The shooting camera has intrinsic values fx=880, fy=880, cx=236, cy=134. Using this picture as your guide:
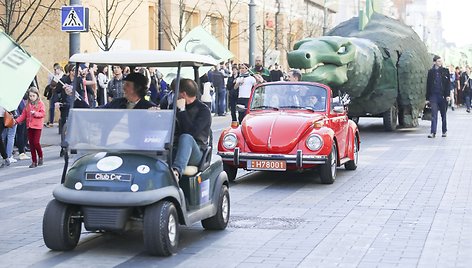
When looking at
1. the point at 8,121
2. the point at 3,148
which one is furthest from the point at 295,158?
the point at 3,148

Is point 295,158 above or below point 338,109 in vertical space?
below

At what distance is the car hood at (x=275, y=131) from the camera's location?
1251 cm

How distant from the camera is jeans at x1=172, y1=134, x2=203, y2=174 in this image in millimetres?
8156

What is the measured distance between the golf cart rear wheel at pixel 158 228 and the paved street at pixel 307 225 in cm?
10

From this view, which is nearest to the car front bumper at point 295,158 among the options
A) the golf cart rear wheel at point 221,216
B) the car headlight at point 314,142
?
the car headlight at point 314,142

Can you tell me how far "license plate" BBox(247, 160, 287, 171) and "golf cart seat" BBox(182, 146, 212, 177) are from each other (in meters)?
3.71

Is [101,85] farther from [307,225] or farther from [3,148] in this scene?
[307,225]

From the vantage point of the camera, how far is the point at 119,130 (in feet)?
26.9

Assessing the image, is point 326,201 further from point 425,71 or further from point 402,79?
point 425,71

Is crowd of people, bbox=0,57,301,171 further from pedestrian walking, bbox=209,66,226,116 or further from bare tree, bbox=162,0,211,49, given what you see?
bare tree, bbox=162,0,211,49

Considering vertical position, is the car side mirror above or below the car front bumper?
above

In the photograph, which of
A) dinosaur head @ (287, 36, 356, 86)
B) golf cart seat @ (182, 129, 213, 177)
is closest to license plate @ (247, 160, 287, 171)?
golf cart seat @ (182, 129, 213, 177)

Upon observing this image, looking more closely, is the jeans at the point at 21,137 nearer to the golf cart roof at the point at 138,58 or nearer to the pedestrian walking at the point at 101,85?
the pedestrian walking at the point at 101,85

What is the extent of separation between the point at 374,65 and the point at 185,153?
1413cm
